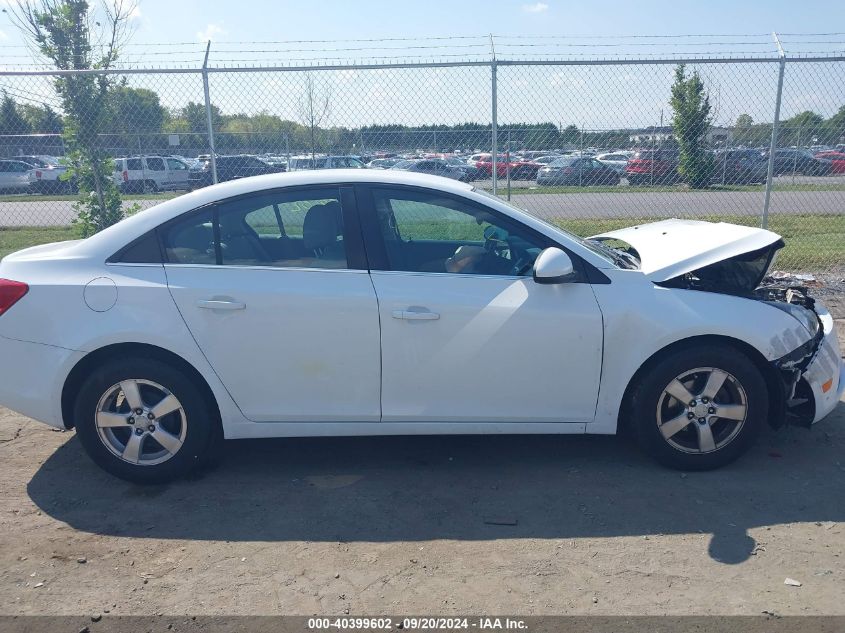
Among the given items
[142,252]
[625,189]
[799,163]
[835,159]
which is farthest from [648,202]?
[142,252]

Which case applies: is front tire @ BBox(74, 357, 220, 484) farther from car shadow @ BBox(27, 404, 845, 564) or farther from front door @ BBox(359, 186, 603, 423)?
front door @ BBox(359, 186, 603, 423)

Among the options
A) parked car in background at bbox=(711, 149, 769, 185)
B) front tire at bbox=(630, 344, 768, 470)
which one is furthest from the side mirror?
parked car in background at bbox=(711, 149, 769, 185)

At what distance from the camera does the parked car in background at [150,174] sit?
9.16m

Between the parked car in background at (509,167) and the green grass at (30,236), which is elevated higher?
the parked car in background at (509,167)

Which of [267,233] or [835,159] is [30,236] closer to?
[267,233]

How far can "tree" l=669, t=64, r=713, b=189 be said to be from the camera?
8.45 meters

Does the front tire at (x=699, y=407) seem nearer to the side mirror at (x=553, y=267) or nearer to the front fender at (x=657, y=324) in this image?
the front fender at (x=657, y=324)

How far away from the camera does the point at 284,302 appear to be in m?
3.99

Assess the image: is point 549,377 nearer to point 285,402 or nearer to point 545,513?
point 545,513

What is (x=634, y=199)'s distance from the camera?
31.8ft

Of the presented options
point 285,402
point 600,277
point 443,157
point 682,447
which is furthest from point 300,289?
point 443,157

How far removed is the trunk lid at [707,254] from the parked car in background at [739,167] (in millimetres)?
4653

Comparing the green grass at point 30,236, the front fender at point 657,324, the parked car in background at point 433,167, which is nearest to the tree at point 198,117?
the parked car in background at point 433,167

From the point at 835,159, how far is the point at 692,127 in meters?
2.23
